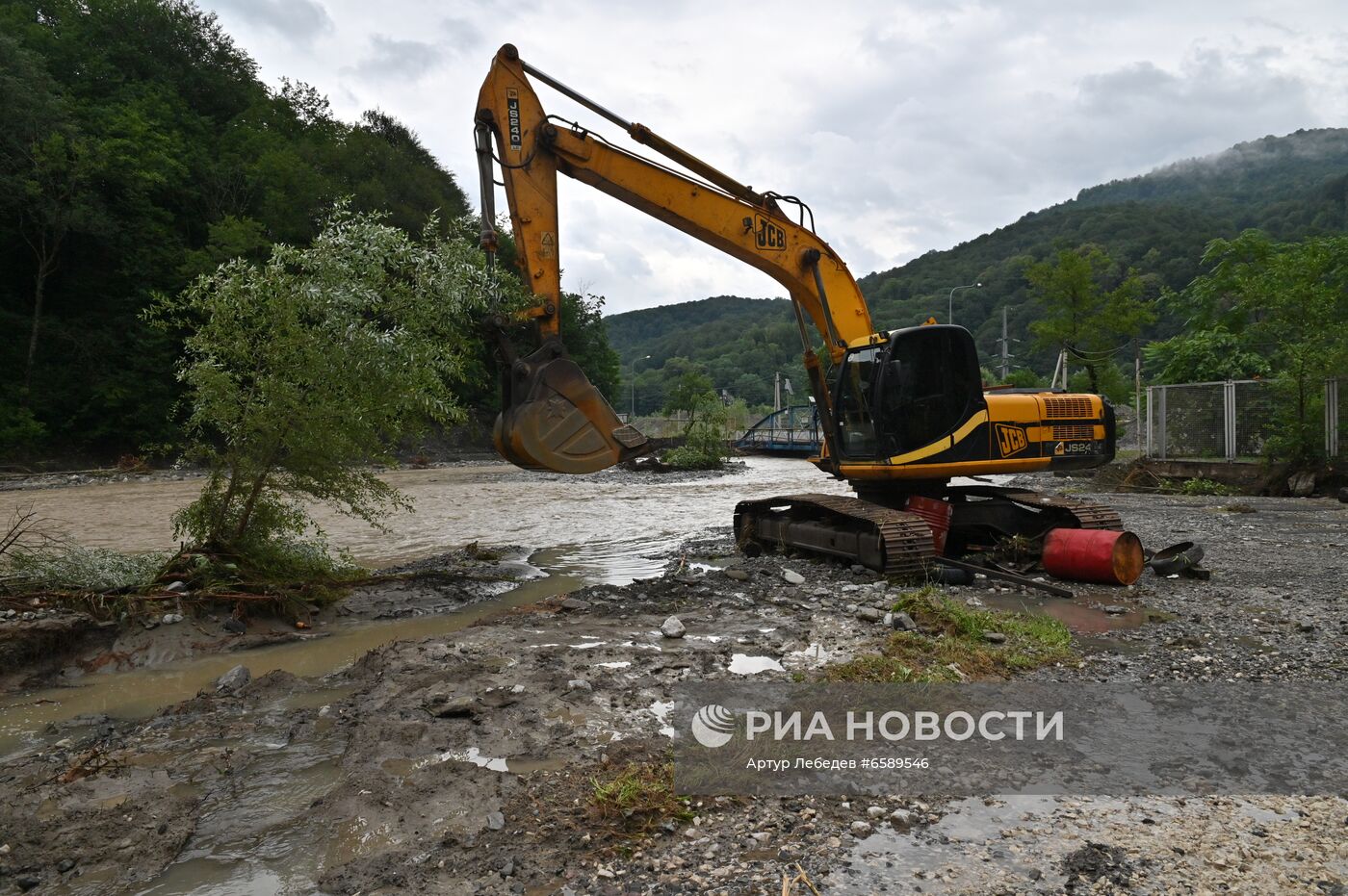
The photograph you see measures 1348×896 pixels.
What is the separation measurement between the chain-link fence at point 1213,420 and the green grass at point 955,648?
16534 mm

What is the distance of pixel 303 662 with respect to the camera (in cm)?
610

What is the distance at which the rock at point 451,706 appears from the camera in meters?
A: 4.42

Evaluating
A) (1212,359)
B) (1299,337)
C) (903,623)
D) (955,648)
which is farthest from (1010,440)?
(1212,359)

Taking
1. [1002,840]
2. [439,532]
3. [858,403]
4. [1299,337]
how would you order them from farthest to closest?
[1299,337]
[439,532]
[858,403]
[1002,840]

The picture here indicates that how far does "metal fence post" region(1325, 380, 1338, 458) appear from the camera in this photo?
17.3 metres

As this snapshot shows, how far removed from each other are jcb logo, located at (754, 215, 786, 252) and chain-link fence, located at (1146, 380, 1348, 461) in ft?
49.4

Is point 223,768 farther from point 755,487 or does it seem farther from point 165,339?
point 165,339

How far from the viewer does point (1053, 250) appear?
57906 mm

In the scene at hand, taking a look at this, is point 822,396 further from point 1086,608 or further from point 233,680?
point 233,680

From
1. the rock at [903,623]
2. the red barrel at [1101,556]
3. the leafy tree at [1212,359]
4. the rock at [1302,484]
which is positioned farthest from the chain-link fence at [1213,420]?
the rock at [903,623]

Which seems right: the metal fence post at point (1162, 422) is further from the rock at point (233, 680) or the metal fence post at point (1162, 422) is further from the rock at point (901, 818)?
the rock at point (233, 680)

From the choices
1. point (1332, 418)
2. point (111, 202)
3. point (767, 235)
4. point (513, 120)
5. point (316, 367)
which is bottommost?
point (1332, 418)

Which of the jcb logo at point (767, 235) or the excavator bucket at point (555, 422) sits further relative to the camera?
the jcb logo at point (767, 235)

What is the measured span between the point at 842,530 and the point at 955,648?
11.8 feet
